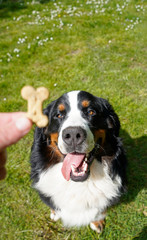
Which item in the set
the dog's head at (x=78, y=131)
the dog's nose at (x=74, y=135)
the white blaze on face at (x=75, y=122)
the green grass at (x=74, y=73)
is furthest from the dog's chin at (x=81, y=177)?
the green grass at (x=74, y=73)

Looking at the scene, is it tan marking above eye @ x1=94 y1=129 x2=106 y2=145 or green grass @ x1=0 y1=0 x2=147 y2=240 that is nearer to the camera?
tan marking above eye @ x1=94 y1=129 x2=106 y2=145

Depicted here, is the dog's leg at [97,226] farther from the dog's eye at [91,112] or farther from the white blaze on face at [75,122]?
the dog's eye at [91,112]

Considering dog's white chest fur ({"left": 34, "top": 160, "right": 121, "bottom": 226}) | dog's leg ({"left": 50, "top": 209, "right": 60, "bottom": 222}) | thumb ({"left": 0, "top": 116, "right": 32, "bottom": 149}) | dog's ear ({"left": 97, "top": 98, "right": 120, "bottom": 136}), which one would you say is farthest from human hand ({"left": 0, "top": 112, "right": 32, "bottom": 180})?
dog's leg ({"left": 50, "top": 209, "right": 60, "bottom": 222})

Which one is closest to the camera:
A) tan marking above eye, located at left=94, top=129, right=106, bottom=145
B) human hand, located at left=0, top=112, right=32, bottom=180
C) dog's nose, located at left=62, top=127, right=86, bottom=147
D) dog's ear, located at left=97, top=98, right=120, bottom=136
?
human hand, located at left=0, top=112, right=32, bottom=180

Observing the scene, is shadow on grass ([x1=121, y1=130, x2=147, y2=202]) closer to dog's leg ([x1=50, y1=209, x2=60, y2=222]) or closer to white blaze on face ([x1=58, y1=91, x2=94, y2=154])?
dog's leg ([x1=50, y1=209, x2=60, y2=222])

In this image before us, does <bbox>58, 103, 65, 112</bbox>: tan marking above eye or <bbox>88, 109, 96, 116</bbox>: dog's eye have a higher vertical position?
<bbox>58, 103, 65, 112</bbox>: tan marking above eye

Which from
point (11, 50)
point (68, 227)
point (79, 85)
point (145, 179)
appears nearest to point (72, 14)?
point (11, 50)
